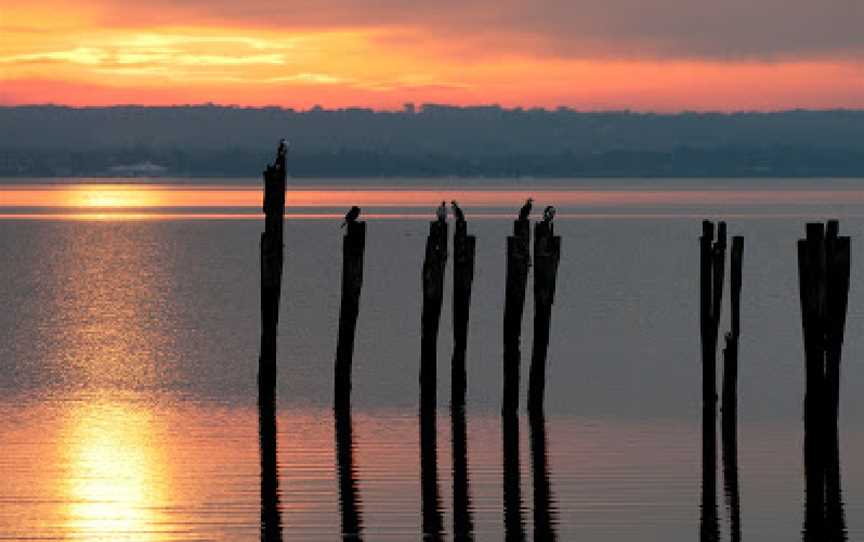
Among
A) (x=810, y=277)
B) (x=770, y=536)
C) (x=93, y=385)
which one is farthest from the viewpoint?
(x=93, y=385)

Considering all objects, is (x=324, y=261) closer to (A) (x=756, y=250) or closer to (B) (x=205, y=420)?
(A) (x=756, y=250)

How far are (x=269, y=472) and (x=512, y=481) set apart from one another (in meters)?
3.19

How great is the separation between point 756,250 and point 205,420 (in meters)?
74.2

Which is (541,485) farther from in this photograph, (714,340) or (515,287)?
(515,287)

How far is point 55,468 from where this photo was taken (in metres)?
25.4

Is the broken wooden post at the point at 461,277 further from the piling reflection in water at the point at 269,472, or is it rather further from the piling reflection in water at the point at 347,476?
the piling reflection in water at the point at 269,472

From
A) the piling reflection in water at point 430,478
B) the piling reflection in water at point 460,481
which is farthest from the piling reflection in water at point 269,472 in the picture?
the piling reflection in water at point 460,481

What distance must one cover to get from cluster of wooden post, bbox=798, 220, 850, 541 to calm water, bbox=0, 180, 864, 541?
481 mm

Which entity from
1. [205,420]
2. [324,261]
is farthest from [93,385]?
[324,261]

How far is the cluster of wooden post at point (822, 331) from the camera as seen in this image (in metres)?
24.7

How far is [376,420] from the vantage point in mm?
30578

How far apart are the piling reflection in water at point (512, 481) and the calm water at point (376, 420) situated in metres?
0.08

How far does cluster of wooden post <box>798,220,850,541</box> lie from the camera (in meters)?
24.7

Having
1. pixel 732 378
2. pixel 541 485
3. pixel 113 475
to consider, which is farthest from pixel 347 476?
pixel 732 378
